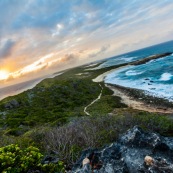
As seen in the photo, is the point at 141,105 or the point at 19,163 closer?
the point at 19,163

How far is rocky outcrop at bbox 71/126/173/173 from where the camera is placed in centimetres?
672

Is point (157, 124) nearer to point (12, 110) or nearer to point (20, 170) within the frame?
point (20, 170)

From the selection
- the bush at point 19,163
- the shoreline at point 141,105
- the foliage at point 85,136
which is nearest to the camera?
the bush at point 19,163

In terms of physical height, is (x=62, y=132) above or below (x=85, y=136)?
above

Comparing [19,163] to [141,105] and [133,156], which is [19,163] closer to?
[133,156]

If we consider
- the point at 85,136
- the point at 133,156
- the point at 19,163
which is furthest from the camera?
the point at 85,136

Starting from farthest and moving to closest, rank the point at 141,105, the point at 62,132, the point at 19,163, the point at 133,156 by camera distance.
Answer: the point at 141,105 < the point at 62,132 < the point at 19,163 < the point at 133,156

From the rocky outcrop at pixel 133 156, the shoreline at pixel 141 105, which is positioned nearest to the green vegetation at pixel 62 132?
the rocky outcrop at pixel 133 156

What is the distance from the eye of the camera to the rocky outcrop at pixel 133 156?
22.0ft

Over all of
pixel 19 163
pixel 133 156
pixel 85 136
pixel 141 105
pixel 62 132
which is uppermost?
pixel 19 163

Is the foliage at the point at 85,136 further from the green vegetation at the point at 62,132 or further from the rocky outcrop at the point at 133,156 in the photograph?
the rocky outcrop at the point at 133,156

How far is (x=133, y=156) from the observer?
7.49 meters

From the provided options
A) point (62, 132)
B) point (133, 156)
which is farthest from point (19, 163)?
point (62, 132)

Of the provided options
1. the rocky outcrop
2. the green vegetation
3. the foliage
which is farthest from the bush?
the foliage
